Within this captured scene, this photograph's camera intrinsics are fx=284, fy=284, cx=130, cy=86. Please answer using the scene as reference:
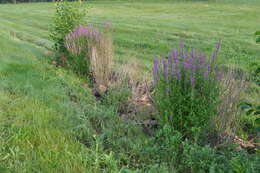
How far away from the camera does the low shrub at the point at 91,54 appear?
4.93 metres

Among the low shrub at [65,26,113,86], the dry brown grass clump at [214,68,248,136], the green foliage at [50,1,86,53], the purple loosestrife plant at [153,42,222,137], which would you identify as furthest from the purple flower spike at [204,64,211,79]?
the green foliage at [50,1,86,53]

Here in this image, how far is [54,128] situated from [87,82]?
2198 millimetres

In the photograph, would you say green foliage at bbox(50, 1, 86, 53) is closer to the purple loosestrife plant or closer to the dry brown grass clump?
the purple loosestrife plant

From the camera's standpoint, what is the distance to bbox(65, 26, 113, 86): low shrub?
493 cm

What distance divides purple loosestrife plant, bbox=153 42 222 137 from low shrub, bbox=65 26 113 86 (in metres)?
1.94

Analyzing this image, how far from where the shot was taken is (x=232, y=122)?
10.9ft

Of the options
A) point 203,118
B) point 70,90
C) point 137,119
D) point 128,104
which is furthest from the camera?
point 70,90

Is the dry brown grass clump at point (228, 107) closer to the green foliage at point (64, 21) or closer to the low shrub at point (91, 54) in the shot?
the low shrub at point (91, 54)

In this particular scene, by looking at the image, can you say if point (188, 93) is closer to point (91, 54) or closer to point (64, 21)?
point (91, 54)

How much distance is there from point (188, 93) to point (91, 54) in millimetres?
2650

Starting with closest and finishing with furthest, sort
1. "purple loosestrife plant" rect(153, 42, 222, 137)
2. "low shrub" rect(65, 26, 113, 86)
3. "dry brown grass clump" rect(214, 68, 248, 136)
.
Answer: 1. "purple loosestrife plant" rect(153, 42, 222, 137)
2. "dry brown grass clump" rect(214, 68, 248, 136)
3. "low shrub" rect(65, 26, 113, 86)

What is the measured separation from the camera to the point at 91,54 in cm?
516

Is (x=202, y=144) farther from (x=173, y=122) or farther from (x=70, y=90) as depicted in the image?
(x=70, y=90)

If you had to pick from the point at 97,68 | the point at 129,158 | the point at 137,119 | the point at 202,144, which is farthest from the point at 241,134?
the point at 97,68
